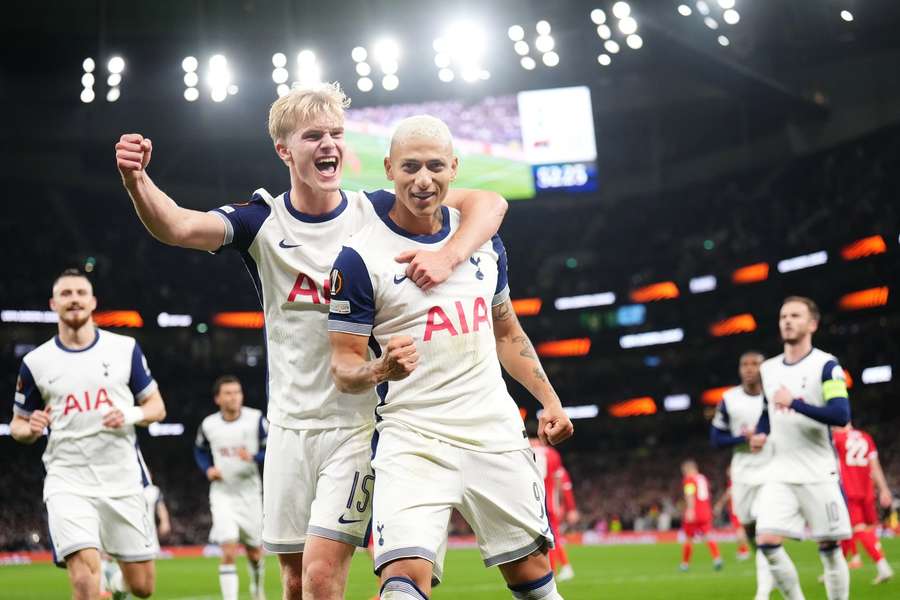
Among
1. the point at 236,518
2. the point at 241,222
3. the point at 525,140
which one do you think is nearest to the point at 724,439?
the point at 236,518

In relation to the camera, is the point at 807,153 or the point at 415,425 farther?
the point at 807,153

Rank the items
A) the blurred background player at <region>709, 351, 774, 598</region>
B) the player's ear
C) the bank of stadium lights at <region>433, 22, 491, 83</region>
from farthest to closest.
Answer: the bank of stadium lights at <region>433, 22, 491, 83</region>
the blurred background player at <region>709, 351, 774, 598</region>
the player's ear

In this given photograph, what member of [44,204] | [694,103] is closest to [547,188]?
[694,103]

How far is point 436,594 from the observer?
14781 mm

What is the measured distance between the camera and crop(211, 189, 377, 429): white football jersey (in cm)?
513

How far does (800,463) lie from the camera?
9.41m

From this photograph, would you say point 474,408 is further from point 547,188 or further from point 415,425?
point 547,188

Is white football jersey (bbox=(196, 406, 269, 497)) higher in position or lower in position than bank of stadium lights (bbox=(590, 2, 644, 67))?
lower

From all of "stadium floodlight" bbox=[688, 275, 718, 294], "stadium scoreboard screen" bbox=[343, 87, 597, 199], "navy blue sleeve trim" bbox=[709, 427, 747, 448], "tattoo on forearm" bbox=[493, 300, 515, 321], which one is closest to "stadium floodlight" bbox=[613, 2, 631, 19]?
"stadium scoreboard screen" bbox=[343, 87, 597, 199]

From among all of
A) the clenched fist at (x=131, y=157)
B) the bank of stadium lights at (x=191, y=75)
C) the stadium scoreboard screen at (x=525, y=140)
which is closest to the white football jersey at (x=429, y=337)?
the clenched fist at (x=131, y=157)

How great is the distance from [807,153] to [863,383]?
29.7 feet

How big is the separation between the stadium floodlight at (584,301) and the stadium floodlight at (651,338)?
1800 millimetres

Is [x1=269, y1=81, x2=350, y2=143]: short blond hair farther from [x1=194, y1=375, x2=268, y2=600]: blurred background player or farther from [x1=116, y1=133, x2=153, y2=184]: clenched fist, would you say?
[x1=194, y1=375, x2=268, y2=600]: blurred background player

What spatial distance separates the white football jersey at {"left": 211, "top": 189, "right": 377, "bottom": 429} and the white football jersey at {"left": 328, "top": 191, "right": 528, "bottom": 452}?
510 mm
